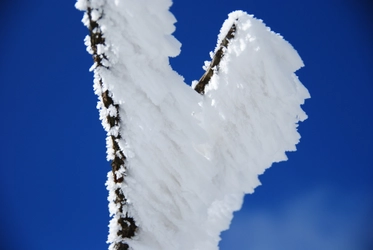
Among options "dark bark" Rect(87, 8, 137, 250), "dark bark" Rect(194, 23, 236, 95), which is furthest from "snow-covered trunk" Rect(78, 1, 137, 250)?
"dark bark" Rect(194, 23, 236, 95)

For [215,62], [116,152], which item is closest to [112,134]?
[116,152]

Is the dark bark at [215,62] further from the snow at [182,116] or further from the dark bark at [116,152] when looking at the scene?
the dark bark at [116,152]

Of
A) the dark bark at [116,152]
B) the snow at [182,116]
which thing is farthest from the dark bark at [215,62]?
the dark bark at [116,152]

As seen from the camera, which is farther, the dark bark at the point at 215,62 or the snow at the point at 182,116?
the dark bark at the point at 215,62

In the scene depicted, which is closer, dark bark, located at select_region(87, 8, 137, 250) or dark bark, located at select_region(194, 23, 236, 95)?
dark bark, located at select_region(87, 8, 137, 250)

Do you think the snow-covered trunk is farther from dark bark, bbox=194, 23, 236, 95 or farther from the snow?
dark bark, bbox=194, 23, 236, 95

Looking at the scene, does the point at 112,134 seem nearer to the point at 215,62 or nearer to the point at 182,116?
the point at 182,116

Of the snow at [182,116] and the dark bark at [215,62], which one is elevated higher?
the dark bark at [215,62]

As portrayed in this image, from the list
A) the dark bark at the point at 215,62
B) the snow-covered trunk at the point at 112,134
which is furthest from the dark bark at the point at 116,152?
the dark bark at the point at 215,62

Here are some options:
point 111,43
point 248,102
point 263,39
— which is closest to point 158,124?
point 111,43
